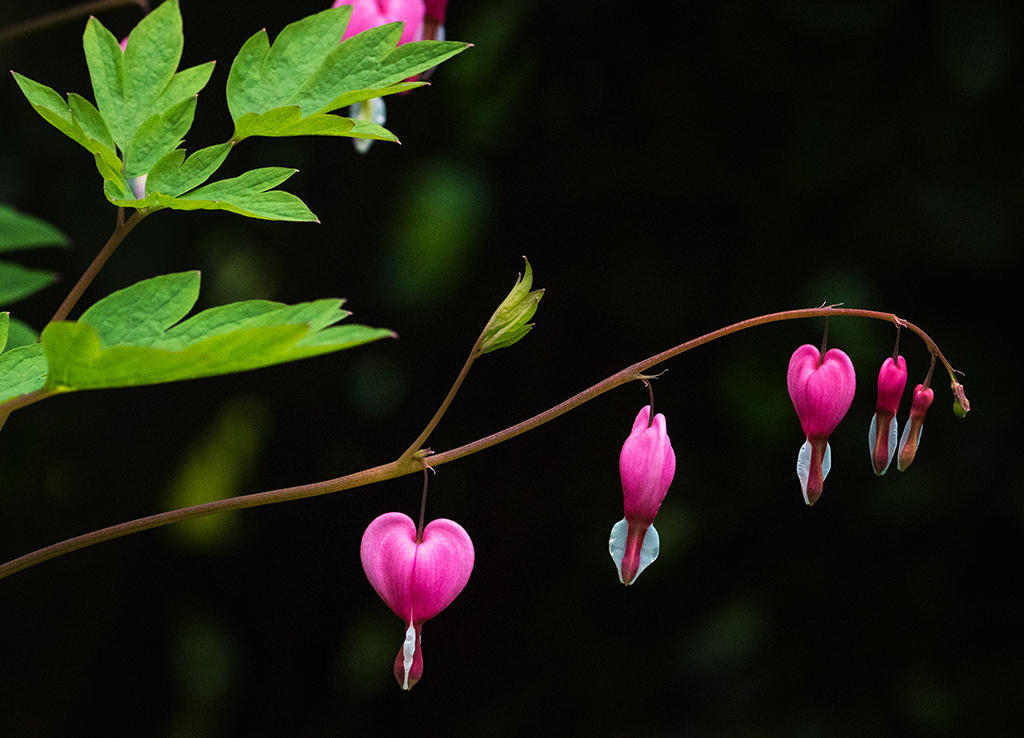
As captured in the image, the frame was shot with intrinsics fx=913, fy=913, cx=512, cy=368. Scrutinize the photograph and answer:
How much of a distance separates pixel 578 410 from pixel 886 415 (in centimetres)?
104

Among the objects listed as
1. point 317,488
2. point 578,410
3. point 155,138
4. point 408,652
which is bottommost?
point 578,410

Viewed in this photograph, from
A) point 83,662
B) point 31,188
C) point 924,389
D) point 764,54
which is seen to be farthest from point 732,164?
point 83,662

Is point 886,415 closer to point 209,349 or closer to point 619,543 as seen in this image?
point 619,543

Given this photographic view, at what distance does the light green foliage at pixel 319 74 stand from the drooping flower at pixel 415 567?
0.68 ft

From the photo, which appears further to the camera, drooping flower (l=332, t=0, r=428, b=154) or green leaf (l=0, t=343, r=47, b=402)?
drooping flower (l=332, t=0, r=428, b=154)

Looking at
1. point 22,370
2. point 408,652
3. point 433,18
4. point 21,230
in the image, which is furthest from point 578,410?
point 22,370

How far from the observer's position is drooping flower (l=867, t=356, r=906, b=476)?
516mm

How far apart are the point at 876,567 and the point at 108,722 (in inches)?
54.2

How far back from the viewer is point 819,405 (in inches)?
19.5

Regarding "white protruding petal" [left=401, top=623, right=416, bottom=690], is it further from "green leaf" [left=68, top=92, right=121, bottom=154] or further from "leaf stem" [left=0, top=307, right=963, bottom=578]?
"green leaf" [left=68, top=92, right=121, bottom=154]

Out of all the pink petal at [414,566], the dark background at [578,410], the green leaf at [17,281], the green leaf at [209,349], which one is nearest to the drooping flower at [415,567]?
the pink petal at [414,566]

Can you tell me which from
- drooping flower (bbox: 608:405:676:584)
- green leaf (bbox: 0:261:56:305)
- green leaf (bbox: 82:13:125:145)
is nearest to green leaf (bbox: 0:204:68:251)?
green leaf (bbox: 0:261:56:305)

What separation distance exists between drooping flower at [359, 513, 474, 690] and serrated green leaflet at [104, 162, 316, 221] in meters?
0.17

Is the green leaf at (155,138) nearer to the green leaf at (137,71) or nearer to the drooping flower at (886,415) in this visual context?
the green leaf at (137,71)
